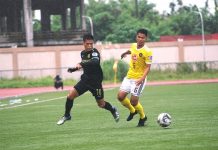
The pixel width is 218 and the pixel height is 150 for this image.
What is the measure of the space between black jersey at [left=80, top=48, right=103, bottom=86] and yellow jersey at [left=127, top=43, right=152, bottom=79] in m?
0.74

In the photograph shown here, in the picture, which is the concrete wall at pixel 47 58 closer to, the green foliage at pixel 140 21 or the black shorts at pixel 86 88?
the green foliage at pixel 140 21

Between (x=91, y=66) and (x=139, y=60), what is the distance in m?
1.04

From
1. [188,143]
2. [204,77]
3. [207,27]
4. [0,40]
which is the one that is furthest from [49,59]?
[188,143]

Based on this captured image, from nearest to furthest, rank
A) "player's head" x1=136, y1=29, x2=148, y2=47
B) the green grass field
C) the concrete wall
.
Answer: the green grass field < "player's head" x1=136, y1=29, x2=148, y2=47 < the concrete wall

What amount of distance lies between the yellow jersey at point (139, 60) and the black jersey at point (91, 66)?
29.0 inches

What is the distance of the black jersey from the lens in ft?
45.6

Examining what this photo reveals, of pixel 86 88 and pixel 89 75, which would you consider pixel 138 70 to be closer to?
pixel 89 75

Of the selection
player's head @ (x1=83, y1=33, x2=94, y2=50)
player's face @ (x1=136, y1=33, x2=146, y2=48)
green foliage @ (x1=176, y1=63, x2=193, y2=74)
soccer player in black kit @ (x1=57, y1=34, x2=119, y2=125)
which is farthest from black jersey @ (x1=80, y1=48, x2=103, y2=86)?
green foliage @ (x1=176, y1=63, x2=193, y2=74)

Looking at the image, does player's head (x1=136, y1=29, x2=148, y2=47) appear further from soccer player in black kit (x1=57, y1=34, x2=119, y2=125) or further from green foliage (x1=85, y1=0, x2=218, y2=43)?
green foliage (x1=85, y1=0, x2=218, y2=43)

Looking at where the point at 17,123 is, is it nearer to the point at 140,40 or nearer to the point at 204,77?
the point at 140,40

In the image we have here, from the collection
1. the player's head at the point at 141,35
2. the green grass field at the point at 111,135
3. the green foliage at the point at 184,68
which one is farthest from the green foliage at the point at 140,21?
the player's head at the point at 141,35

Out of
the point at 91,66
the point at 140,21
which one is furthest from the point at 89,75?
the point at 140,21

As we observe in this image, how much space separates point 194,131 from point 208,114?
14.8 ft

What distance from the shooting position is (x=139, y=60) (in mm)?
13961
